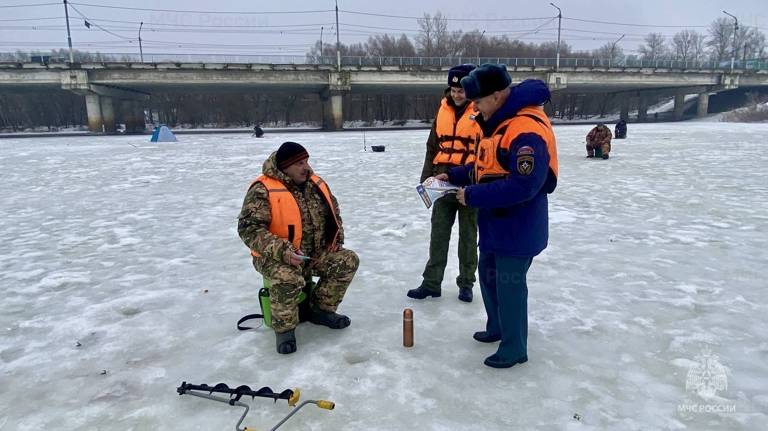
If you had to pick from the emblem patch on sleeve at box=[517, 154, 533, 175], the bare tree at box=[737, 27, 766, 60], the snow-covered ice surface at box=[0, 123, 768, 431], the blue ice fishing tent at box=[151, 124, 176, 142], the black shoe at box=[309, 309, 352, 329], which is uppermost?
the bare tree at box=[737, 27, 766, 60]

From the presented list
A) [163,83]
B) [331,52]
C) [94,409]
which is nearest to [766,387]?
[94,409]

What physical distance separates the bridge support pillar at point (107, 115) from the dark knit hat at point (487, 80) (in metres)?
45.3

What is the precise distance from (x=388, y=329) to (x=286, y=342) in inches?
32.4

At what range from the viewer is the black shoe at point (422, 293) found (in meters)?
4.55

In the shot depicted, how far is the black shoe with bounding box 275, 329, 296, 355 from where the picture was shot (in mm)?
3531

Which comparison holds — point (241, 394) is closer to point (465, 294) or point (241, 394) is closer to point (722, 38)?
point (465, 294)

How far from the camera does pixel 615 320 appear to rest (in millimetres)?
4000

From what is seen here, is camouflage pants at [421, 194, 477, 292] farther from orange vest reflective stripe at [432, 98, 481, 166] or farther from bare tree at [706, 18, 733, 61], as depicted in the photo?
bare tree at [706, 18, 733, 61]

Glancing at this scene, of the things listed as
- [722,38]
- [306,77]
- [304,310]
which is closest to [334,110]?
[306,77]

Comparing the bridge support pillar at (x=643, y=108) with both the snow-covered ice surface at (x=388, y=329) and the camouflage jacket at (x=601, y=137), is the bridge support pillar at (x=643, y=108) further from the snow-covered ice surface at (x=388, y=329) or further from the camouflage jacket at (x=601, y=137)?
the snow-covered ice surface at (x=388, y=329)

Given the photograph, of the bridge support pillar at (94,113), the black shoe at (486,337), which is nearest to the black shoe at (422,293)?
the black shoe at (486,337)

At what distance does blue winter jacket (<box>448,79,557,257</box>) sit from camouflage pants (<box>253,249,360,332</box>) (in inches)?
47.9

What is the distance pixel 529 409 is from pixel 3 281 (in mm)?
5305

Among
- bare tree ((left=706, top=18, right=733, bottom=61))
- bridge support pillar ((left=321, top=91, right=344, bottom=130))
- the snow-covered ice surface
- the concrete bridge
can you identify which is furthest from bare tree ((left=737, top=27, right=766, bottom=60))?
the snow-covered ice surface
